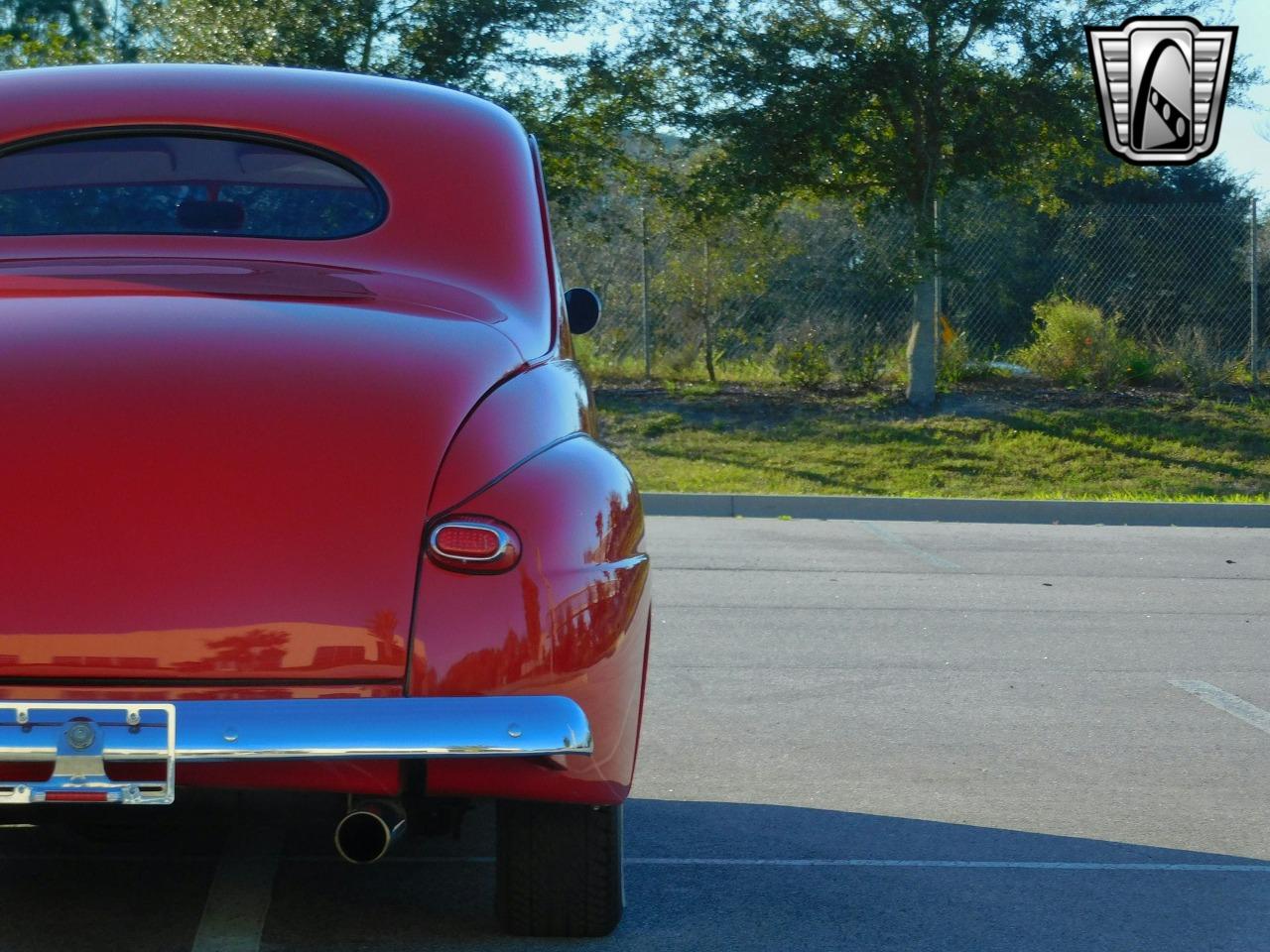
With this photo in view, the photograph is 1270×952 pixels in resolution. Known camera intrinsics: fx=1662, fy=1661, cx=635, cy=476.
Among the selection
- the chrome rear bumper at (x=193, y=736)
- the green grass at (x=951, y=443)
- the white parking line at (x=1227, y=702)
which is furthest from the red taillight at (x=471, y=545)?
the green grass at (x=951, y=443)

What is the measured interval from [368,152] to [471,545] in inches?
57.2

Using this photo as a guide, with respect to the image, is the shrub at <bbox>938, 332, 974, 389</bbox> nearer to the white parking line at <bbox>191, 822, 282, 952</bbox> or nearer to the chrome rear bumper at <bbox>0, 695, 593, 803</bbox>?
the white parking line at <bbox>191, 822, 282, 952</bbox>

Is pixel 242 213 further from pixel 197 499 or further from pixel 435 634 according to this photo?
pixel 435 634

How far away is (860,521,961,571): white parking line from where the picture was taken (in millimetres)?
10346

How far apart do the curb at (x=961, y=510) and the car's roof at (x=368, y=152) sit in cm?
923

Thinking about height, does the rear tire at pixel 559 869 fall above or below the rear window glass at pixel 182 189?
below

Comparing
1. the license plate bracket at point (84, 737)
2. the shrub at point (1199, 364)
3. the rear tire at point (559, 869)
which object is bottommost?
the shrub at point (1199, 364)

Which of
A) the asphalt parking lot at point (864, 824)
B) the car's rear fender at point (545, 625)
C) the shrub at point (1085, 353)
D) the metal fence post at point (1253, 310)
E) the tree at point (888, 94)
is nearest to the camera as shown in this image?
the car's rear fender at point (545, 625)

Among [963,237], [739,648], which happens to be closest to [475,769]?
[739,648]

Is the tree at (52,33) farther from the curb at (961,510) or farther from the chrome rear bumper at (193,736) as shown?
the chrome rear bumper at (193,736)

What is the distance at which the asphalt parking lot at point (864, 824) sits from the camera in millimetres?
3596

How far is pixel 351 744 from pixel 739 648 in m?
4.68

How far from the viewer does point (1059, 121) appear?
53.9 ft

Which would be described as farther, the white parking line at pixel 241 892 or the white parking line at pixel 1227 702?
the white parking line at pixel 1227 702
